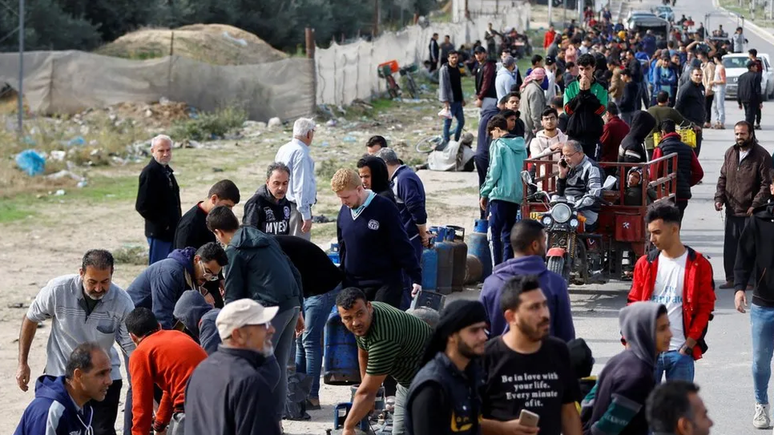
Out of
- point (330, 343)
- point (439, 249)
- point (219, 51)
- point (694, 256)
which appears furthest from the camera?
point (219, 51)

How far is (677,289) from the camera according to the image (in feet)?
24.1

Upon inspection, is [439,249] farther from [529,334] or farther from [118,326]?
[529,334]

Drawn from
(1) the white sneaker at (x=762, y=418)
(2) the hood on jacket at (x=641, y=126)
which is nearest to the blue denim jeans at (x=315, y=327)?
(1) the white sneaker at (x=762, y=418)

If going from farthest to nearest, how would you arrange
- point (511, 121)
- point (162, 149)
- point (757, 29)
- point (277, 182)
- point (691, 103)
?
1. point (757, 29)
2. point (691, 103)
3. point (511, 121)
4. point (162, 149)
5. point (277, 182)

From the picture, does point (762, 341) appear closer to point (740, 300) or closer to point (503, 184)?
point (740, 300)

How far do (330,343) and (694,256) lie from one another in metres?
2.69

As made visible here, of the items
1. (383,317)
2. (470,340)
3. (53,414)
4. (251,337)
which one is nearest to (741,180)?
(383,317)

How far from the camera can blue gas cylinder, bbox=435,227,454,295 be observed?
12.5m

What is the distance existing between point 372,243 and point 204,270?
4.50 feet

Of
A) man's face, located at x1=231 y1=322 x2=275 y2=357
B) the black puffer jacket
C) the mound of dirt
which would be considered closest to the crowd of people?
man's face, located at x1=231 y1=322 x2=275 y2=357

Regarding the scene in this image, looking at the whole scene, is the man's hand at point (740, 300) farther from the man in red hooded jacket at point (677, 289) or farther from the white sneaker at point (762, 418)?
the man in red hooded jacket at point (677, 289)

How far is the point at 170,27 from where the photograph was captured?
156 ft

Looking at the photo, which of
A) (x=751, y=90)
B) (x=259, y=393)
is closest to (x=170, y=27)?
(x=751, y=90)

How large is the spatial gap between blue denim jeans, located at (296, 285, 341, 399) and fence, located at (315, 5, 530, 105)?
21.6 meters
